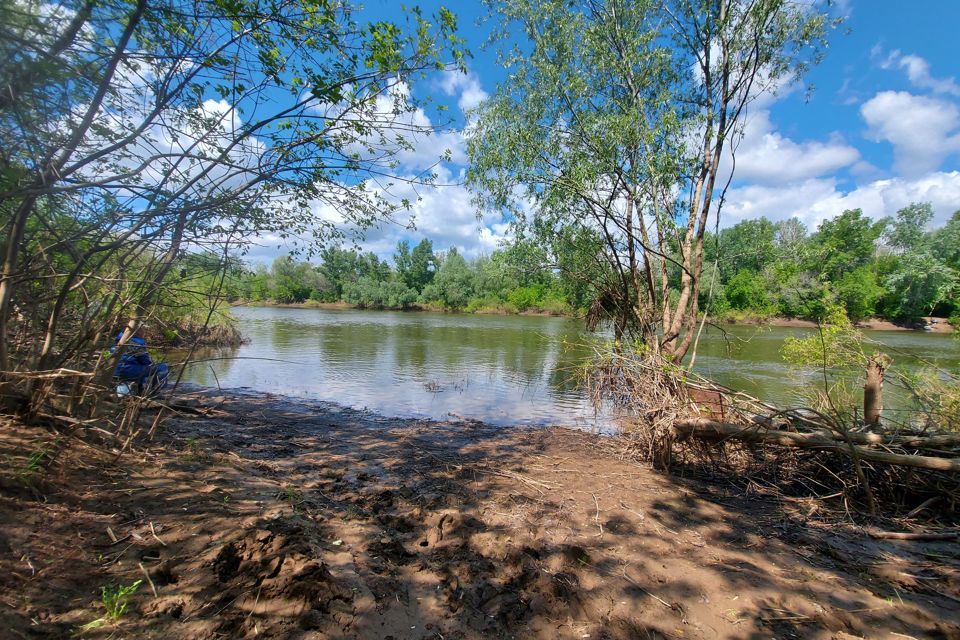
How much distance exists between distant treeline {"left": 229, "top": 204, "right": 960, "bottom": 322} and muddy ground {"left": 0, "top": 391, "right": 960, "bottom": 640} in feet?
7.12

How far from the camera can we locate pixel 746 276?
27.3m

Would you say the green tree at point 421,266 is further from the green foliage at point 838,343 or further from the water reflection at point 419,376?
the green foliage at point 838,343

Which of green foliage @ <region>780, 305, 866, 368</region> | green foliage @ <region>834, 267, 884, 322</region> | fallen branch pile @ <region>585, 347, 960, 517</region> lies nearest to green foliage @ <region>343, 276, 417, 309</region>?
green foliage @ <region>780, 305, 866, 368</region>

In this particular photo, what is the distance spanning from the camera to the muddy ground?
2.34 metres

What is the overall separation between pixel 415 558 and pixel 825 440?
15.7 feet

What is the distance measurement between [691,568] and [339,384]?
443 inches

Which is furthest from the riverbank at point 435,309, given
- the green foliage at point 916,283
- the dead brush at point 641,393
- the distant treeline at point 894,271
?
the dead brush at point 641,393

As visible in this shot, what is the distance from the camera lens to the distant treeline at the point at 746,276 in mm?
6563

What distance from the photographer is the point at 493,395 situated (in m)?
12.2

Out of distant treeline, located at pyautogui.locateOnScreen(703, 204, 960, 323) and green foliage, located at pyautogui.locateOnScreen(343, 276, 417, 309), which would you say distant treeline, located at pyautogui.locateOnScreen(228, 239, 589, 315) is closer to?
green foliage, located at pyautogui.locateOnScreen(343, 276, 417, 309)

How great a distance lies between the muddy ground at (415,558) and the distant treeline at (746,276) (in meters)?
2.17

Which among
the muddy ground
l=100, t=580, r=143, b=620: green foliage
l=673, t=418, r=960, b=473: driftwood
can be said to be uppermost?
l=673, t=418, r=960, b=473: driftwood

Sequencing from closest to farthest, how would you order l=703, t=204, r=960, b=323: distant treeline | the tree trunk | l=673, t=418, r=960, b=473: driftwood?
l=673, t=418, r=960, b=473: driftwood
the tree trunk
l=703, t=204, r=960, b=323: distant treeline

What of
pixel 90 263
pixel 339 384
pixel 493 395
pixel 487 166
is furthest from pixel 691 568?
pixel 339 384
